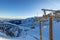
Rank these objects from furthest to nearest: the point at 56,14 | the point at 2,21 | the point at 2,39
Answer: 1. the point at 2,21
2. the point at 2,39
3. the point at 56,14

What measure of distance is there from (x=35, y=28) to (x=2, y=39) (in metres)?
1.58

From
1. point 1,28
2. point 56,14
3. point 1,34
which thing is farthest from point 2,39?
point 56,14

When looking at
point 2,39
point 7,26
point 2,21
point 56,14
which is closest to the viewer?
point 56,14

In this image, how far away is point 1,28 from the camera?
17.5ft

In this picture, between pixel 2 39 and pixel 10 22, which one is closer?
pixel 2 39

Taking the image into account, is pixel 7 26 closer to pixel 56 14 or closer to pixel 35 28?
pixel 35 28

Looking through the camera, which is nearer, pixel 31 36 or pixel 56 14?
pixel 56 14

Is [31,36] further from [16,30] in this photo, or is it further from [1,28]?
[1,28]

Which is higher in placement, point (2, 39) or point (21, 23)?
point (21, 23)

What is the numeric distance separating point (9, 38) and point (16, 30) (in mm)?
565

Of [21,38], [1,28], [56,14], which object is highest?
[56,14]

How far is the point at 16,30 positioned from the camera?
5.46 m

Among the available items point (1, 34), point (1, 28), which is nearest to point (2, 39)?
point (1, 34)

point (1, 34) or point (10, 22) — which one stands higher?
point (10, 22)
